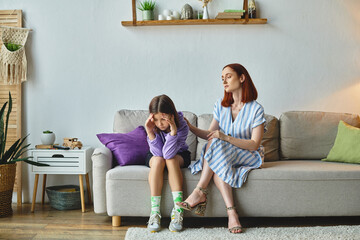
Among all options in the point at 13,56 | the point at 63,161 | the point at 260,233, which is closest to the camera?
the point at 260,233

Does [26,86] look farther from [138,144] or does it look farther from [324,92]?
[324,92]

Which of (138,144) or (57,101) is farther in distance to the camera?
(57,101)

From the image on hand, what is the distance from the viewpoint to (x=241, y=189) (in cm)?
260

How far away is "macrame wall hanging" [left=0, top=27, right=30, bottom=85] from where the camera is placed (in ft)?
11.0

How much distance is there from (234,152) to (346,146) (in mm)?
1015

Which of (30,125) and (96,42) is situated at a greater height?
(96,42)

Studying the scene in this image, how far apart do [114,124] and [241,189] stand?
1269 mm

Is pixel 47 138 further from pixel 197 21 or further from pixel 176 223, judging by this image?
pixel 197 21

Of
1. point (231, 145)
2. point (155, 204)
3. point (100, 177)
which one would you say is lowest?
point (155, 204)

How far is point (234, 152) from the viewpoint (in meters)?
2.62

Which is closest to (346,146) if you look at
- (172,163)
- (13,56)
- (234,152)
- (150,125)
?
(234,152)

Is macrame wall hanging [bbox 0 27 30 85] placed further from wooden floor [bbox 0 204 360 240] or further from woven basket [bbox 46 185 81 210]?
wooden floor [bbox 0 204 360 240]

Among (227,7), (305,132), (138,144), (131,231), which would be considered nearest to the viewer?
(131,231)

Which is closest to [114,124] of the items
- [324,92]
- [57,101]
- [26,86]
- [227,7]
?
[57,101]
